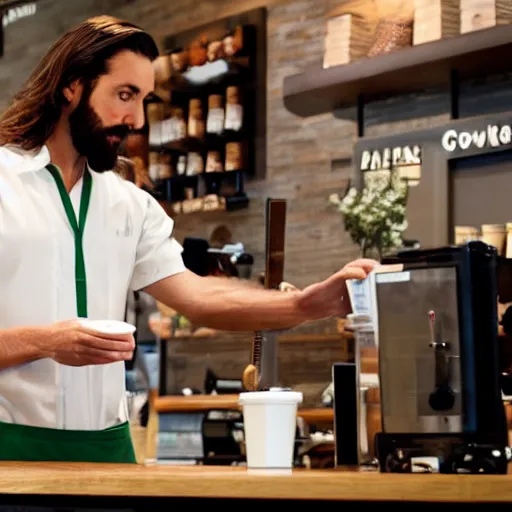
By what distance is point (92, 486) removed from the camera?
1374 mm

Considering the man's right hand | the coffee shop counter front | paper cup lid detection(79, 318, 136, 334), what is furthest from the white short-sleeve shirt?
the coffee shop counter front

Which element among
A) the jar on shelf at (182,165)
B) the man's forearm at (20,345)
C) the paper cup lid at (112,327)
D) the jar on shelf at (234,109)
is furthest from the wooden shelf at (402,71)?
the paper cup lid at (112,327)

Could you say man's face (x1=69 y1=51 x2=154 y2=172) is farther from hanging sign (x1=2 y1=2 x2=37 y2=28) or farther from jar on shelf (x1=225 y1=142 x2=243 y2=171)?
hanging sign (x1=2 y1=2 x2=37 y2=28)

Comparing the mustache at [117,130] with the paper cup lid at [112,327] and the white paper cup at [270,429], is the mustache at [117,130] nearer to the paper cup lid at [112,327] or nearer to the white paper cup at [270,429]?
the paper cup lid at [112,327]

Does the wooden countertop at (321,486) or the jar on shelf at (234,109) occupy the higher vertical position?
the jar on shelf at (234,109)

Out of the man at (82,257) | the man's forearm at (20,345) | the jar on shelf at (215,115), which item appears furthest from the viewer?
the jar on shelf at (215,115)

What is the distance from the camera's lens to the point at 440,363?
173cm

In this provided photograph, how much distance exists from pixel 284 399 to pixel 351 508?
24 cm

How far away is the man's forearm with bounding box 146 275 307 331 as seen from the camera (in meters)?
Answer: 2.39

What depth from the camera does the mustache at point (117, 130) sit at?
2504 mm

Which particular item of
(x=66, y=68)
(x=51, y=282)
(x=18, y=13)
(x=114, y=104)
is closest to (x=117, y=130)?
(x=114, y=104)

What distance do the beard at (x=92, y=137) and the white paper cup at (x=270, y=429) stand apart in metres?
0.97

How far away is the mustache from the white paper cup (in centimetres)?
104

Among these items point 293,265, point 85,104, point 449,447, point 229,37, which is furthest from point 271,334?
point 449,447
